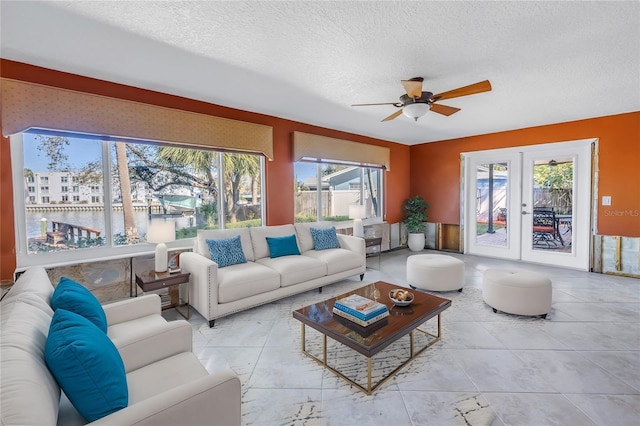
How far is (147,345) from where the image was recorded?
1545 mm

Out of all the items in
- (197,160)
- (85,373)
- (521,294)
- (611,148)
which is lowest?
(521,294)

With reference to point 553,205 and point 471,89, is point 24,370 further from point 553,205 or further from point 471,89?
point 553,205

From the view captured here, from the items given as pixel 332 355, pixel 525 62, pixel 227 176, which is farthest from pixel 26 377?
pixel 525 62

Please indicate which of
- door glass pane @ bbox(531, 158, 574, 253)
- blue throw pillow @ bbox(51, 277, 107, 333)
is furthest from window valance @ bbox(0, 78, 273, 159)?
door glass pane @ bbox(531, 158, 574, 253)

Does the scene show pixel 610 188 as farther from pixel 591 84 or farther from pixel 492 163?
pixel 591 84

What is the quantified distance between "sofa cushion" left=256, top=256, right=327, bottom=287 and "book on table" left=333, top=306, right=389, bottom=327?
1.19m

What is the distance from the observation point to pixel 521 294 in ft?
9.36

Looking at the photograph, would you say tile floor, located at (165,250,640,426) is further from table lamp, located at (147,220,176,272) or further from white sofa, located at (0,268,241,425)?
table lamp, located at (147,220,176,272)

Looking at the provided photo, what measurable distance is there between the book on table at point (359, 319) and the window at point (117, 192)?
2396mm

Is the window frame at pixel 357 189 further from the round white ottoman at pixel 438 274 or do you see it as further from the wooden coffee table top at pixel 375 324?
the wooden coffee table top at pixel 375 324

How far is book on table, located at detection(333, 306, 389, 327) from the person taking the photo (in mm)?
2008

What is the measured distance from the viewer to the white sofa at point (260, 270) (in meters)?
2.80

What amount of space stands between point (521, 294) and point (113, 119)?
4518 mm

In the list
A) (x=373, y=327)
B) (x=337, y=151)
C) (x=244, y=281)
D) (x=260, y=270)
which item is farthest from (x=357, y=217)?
→ (x=373, y=327)
